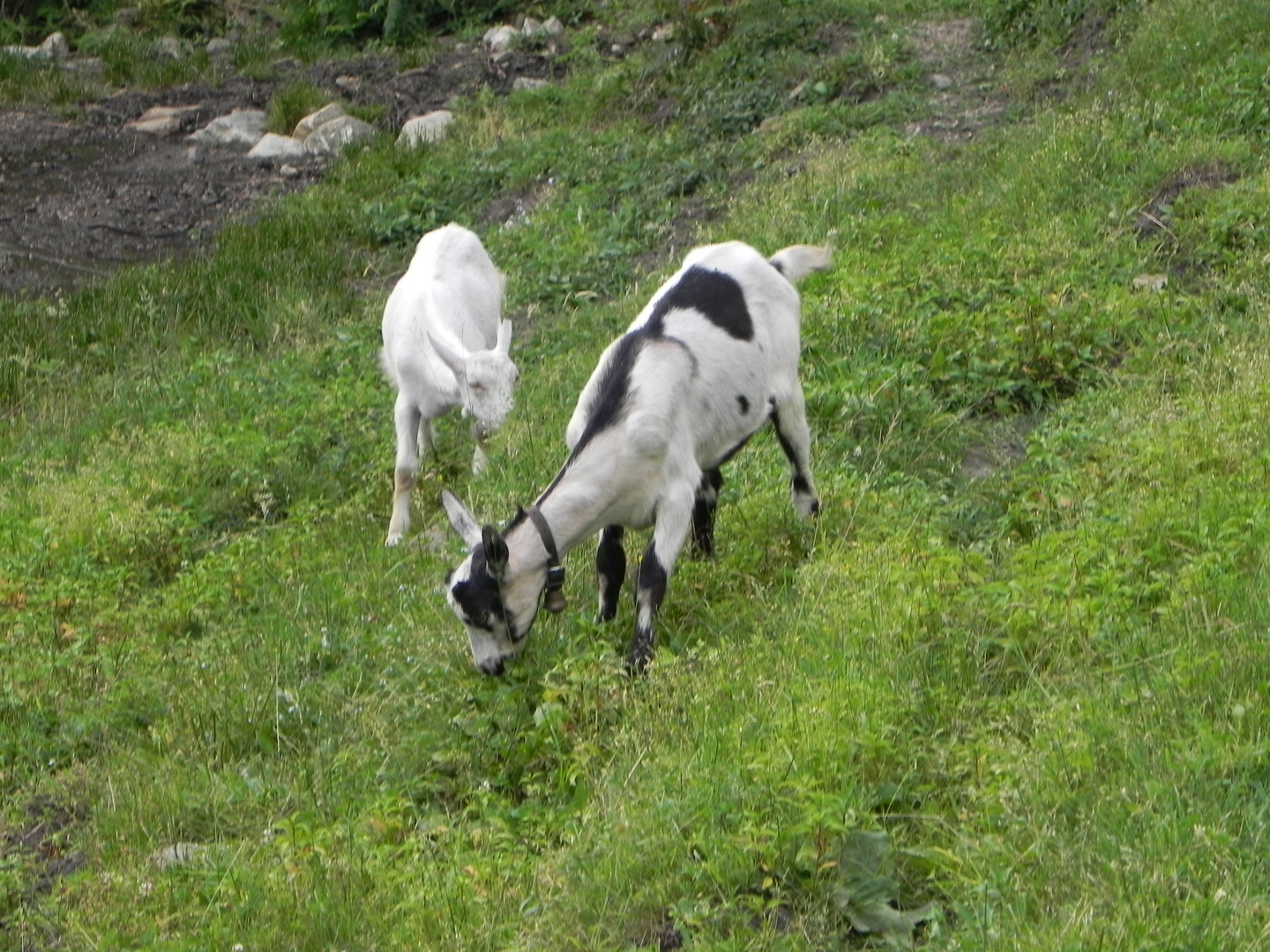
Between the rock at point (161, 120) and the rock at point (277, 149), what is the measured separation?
4.72 feet

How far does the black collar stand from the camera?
19.7 feet

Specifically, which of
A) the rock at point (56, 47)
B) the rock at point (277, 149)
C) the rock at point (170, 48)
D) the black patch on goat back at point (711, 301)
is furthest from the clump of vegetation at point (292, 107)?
the black patch on goat back at point (711, 301)

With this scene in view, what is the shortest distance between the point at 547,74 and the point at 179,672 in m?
13.2

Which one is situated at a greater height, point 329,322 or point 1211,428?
point 1211,428

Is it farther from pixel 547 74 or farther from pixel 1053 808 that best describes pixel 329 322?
pixel 1053 808

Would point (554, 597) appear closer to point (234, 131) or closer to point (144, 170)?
point (144, 170)

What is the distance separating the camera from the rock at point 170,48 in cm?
2203

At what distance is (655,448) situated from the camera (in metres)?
6.22

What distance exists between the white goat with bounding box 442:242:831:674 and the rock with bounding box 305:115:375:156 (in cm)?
1147

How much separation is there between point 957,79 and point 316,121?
25.4 ft

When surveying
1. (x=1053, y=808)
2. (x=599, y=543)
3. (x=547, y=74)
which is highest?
(x=1053, y=808)

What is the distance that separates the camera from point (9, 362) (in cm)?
1257

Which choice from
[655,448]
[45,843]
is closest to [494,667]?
[655,448]

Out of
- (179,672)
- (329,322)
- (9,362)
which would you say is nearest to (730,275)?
(179,672)
